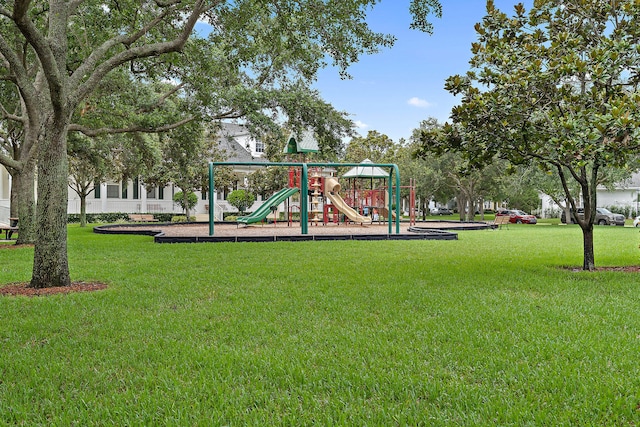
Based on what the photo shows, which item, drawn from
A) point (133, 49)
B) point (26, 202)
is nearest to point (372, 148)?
point (26, 202)

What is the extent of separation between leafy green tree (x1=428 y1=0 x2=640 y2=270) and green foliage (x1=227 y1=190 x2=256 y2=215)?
2956 cm

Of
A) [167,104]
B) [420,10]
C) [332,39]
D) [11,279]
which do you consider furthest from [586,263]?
[167,104]

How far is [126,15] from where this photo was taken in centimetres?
1205

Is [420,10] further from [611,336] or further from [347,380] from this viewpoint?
[347,380]

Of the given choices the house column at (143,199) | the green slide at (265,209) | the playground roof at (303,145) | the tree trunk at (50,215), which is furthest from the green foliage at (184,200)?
the tree trunk at (50,215)

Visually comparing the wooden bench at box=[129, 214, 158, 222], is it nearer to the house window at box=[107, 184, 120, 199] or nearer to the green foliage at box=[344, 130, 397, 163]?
the house window at box=[107, 184, 120, 199]

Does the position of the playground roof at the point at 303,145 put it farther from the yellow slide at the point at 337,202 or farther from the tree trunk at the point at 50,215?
the tree trunk at the point at 50,215

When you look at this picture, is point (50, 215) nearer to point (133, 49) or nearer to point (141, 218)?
point (133, 49)

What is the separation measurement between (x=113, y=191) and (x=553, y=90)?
3482 cm

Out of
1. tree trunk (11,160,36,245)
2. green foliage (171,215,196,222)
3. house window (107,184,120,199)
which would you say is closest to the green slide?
tree trunk (11,160,36,245)

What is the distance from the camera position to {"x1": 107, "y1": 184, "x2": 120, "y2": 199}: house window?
37.4 meters

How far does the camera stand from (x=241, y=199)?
38.0 meters

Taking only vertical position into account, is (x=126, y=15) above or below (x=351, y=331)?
above

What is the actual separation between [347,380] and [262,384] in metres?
0.62
